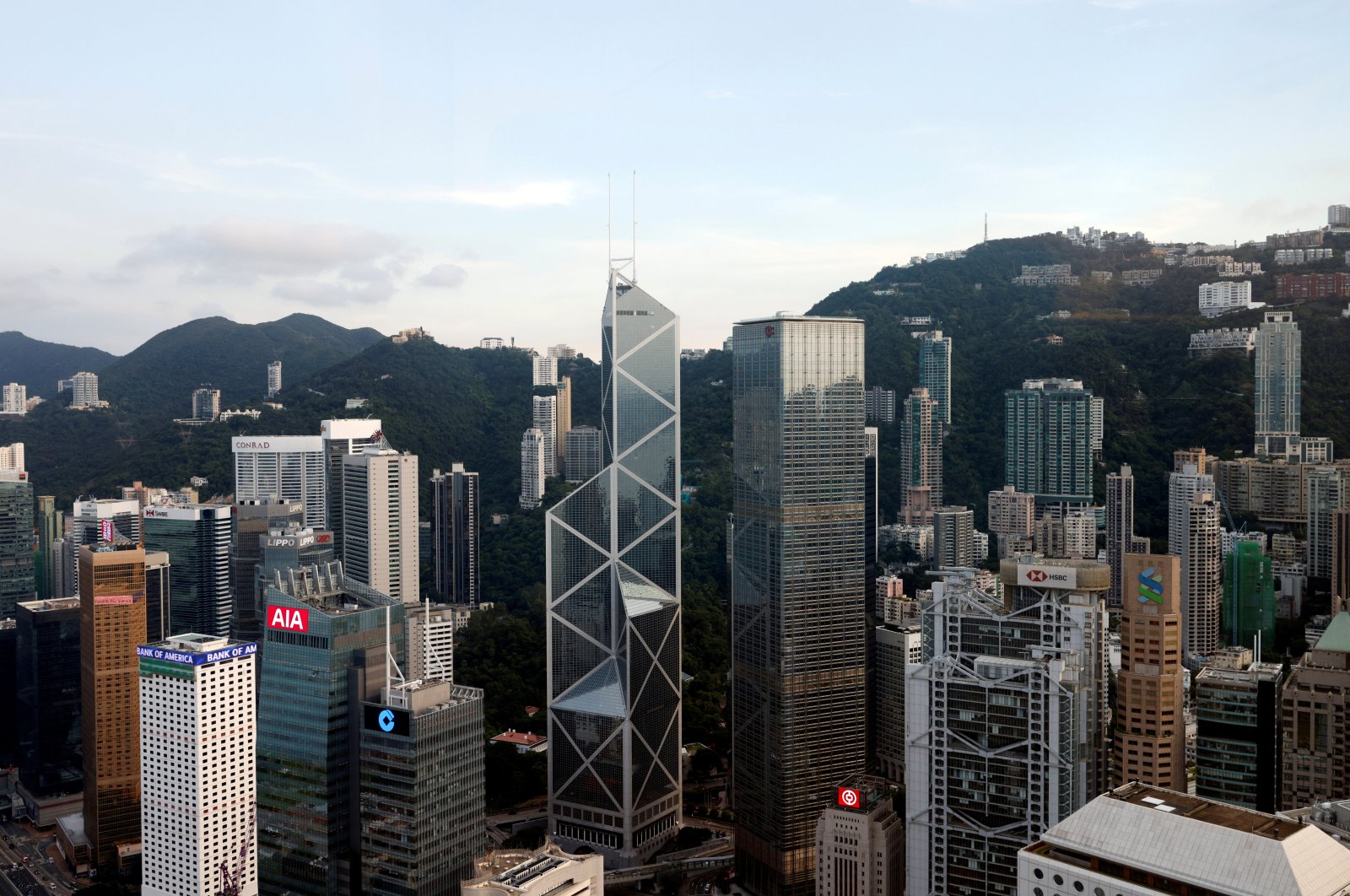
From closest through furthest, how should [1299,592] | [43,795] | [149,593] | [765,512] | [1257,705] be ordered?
1. [1257,705]
2. [765,512]
3. [43,795]
4. [149,593]
5. [1299,592]

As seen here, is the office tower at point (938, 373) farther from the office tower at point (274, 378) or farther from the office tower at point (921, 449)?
the office tower at point (274, 378)

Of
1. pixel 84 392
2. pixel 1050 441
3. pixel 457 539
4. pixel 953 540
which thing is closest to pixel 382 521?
pixel 457 539

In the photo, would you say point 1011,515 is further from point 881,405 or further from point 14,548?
point 14,548

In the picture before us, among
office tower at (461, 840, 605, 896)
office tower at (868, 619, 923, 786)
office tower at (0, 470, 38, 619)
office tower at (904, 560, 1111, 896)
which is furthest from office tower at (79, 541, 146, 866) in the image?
office tower at (904, 560, 1111, 896)

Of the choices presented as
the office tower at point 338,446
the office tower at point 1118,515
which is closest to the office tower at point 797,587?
the office tower at point 1118,515

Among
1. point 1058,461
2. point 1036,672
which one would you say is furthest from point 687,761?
point 1058,461

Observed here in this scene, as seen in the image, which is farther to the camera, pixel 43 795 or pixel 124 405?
pixel 124 405

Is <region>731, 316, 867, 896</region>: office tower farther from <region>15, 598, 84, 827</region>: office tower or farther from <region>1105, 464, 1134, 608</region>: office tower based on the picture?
<region>15, 598, 84, 827</region>: office tower

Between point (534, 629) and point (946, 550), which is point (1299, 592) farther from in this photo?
point (534, 629)
